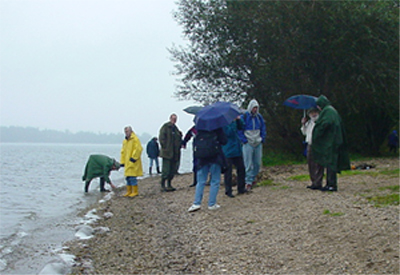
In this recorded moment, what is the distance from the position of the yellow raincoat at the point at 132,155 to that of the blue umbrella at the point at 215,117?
4.09 m

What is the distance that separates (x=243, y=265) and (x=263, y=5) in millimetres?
16844

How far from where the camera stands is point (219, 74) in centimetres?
2236

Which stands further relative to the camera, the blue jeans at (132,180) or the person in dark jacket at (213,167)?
the blue jeans at (132,180)

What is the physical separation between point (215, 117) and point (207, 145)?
54 cm

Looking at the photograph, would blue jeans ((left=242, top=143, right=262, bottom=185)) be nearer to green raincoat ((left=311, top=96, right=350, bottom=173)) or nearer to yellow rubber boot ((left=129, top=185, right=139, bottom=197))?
green raincoat ((left=311, top=96, right=350, bottom=173))

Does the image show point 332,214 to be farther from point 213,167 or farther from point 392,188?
point 392,188

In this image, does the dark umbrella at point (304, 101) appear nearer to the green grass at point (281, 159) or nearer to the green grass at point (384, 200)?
the green grass at point (384, 200)

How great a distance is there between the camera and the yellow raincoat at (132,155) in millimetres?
12344

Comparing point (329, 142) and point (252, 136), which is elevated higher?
point (252, 136)

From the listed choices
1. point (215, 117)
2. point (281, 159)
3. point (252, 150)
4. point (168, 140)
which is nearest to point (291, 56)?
point (281, 159)

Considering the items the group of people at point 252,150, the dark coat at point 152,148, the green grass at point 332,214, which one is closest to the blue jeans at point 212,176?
the group of people at point 252,150

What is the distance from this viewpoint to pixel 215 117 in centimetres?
852

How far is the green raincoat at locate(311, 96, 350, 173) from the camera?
9.27 metres

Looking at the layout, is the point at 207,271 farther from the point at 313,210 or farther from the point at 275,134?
the point at 275,134
